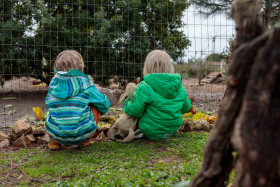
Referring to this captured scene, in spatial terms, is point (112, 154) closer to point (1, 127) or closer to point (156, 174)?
point (156, 174)

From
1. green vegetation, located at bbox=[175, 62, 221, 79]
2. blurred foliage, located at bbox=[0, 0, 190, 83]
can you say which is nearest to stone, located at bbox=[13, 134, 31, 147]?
blurred foliage, located at bbox=[0, 0, 190, 83]

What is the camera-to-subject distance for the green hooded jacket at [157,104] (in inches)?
148

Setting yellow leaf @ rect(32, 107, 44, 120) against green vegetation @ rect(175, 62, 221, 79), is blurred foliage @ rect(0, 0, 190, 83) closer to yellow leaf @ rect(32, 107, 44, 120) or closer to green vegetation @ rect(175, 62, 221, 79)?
yellow leaf @ rect(32, 107, 44, 120)

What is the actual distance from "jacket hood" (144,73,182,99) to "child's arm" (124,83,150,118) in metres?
0.12

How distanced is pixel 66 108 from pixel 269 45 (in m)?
2.74

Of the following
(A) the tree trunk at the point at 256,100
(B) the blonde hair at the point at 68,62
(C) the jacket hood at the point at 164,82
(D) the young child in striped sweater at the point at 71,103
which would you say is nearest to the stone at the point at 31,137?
(D) the young child in striped sweater at the point at 71,103

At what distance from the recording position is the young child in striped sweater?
3494 mm

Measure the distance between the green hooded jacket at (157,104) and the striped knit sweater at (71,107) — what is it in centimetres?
47

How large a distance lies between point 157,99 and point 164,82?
0.24 m

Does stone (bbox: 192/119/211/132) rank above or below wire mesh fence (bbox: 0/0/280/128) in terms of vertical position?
below

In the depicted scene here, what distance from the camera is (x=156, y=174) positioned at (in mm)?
2660

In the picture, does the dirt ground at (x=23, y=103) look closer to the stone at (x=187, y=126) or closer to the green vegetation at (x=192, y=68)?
the green vegetation at (x=192, y=68)

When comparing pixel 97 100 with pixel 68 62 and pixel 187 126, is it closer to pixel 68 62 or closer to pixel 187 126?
Answer: pixel 68 62

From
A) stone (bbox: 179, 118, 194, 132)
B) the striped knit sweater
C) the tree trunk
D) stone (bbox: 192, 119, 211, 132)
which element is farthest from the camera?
stone (bbox: 192, 119, 211, 132)
